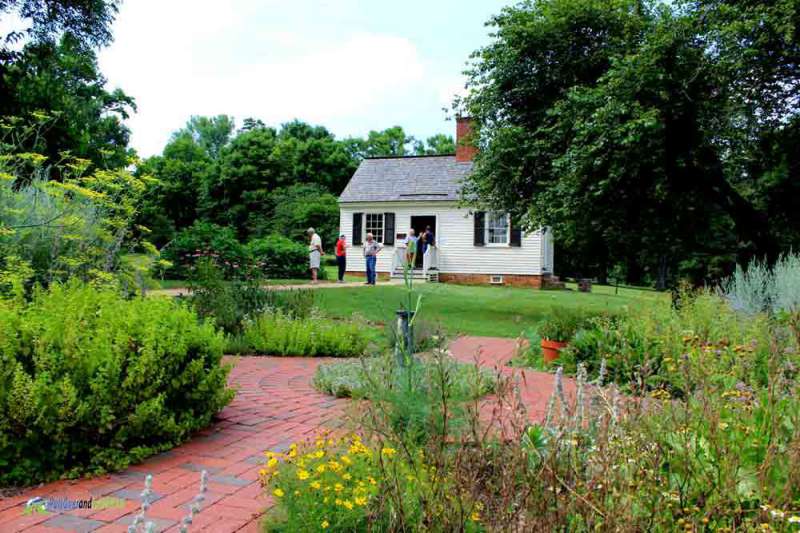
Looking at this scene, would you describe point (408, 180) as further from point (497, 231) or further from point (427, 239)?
point (497, 231)

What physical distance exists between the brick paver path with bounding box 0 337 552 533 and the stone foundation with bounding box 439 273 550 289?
16719 millimetres

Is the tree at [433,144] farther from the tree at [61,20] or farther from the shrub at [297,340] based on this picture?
the shrub at [297,340]

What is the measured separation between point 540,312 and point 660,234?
318 cm

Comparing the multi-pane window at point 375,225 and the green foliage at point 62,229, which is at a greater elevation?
the multi-pane window at point 375,225

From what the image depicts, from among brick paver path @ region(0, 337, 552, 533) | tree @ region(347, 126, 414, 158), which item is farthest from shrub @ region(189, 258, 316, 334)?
tree @ region(347, 126, 414, 158)

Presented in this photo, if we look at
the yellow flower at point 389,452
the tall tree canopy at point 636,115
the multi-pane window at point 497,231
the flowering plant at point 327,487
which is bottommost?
the flowering plant at point 327,487

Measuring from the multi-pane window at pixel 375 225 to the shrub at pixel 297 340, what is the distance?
16.2 metres

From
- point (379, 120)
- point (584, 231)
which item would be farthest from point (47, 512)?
point (379, 120)

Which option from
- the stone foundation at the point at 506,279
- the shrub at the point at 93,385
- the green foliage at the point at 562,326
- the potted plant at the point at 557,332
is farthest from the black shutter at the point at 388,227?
the shrub at the point at 93,385

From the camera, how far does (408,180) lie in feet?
79.2

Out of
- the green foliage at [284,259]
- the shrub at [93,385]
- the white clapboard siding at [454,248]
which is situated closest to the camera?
the shrub at [93,385]

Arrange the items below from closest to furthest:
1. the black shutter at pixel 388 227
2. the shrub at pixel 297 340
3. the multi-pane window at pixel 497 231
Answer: the shrub at pixel 297 340 → the multi-pane window at pixel 497 231 → the black shutter at pixel 388 227

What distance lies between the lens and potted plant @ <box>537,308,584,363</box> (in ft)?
22.1

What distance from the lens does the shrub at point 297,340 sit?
7.12 metres
